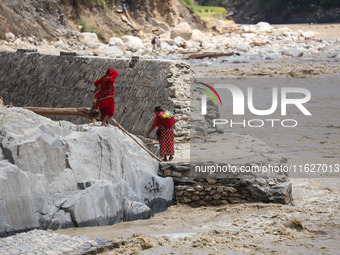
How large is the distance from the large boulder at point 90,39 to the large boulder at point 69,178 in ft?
65.9

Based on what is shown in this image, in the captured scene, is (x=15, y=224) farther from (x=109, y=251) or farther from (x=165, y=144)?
(x=165, y=144)

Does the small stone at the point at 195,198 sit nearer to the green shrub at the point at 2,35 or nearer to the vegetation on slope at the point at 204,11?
the green shrub at the point at 2,35

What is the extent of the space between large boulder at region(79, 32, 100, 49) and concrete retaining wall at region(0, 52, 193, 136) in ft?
41.8

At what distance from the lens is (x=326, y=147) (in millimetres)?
12352

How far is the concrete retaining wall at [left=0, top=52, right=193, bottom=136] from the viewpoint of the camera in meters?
10.5

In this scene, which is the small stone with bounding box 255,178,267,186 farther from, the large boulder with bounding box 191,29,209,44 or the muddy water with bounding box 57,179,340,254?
the large boulder with bounding box 191,29,209,44

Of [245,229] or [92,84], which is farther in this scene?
[92,84]

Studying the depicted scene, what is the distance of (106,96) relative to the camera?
888 cm

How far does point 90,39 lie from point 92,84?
17.5 metres

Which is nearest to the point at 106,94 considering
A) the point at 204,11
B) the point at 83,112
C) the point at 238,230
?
the point at 83,112

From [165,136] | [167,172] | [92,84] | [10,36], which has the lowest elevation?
[167,172]

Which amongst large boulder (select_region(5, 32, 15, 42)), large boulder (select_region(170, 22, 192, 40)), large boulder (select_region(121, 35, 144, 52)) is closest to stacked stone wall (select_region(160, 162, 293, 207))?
large boulder (select_region(5, 32, 15, 42))

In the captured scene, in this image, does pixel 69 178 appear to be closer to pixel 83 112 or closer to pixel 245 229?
pixel 83 112

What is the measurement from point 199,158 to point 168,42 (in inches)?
956
